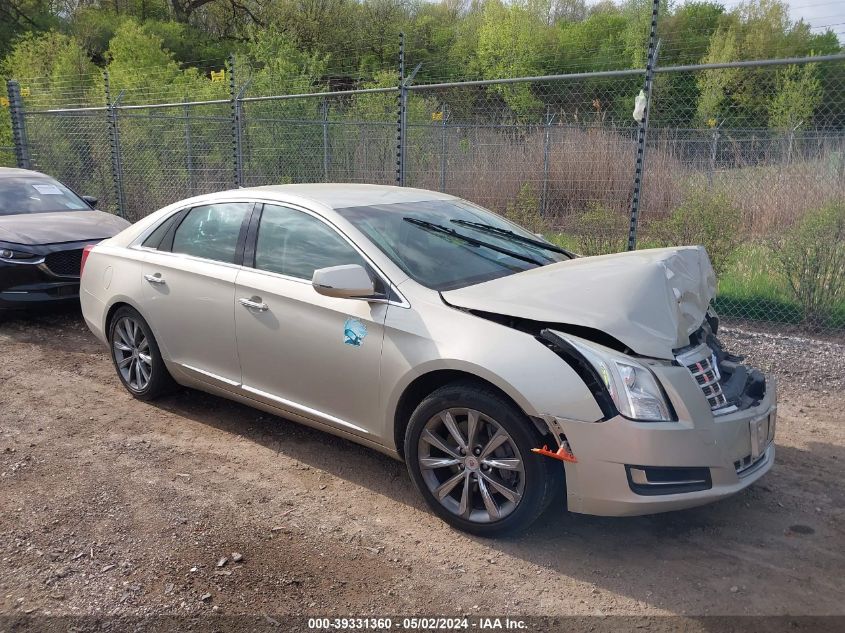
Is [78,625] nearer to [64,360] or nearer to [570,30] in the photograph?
[64,360]

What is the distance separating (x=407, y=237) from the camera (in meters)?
4.14

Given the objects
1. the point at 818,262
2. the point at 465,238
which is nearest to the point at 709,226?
the point at 818,262

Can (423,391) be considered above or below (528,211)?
below

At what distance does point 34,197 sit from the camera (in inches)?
336

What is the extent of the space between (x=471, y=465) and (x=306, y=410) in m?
1.14

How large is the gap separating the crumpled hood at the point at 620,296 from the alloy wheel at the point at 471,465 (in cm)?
56

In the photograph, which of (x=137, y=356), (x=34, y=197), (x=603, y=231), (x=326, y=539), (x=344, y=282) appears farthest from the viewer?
(x=34, y=197)

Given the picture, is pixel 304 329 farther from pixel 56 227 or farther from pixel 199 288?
pixel 56 227

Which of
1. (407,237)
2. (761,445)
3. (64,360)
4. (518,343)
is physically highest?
(407,237)

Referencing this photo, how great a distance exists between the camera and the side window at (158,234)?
5090 mm

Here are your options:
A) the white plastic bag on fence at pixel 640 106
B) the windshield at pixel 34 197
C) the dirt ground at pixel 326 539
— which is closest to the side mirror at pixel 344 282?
the dirt ground at pixel 326 539

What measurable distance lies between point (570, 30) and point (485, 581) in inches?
1761

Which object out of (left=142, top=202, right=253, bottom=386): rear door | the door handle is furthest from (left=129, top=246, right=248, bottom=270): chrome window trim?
the door handle

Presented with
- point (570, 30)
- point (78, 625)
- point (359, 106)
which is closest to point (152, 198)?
point (359, 106)
